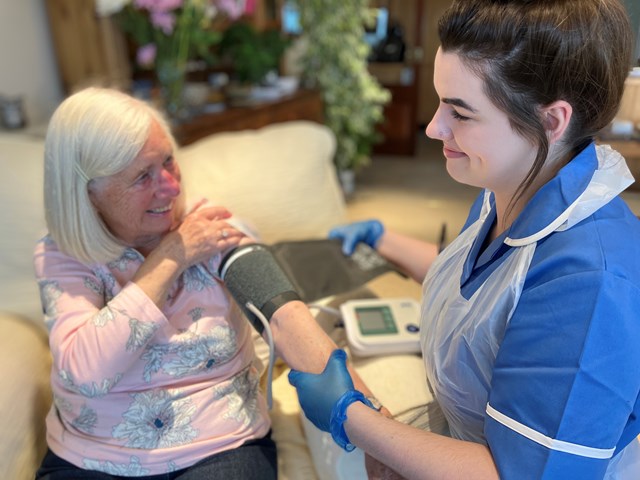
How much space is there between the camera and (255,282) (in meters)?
0.99

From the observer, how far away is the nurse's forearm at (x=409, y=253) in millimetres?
1148

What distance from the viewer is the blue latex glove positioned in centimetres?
80

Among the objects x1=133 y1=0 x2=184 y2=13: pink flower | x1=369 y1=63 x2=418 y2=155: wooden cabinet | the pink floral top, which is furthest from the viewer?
x1=369 y1=63 x2=418 y2=155: wooden cabinet

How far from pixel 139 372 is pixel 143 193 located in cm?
33

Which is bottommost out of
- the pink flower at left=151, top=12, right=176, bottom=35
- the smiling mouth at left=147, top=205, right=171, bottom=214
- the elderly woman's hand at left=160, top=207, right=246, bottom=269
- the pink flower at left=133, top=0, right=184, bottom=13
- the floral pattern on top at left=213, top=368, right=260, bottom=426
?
the floral pattern on top at left=213, top=368, right=260, bottom=426

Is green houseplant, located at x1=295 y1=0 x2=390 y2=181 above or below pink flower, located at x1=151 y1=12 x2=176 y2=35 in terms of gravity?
below

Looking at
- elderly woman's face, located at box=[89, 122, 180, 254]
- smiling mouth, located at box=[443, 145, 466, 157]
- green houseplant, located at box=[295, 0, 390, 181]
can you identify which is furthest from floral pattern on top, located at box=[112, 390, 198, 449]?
green houseplant, located at box=[295, 0, 390, 181]

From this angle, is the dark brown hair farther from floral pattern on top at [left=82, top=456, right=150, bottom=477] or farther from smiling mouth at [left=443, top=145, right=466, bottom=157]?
floral pattern on top at [left=82, top=456, right=150, bottom=477]

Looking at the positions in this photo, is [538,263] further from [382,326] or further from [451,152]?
[382,326]

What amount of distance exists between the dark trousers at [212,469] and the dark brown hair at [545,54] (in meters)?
0.73

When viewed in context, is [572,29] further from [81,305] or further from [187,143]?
[187,143]

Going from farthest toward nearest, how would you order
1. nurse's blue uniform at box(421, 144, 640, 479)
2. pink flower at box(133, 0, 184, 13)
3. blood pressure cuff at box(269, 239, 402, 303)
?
pink flower at box(133, 0, 184, 13) < blood pressure cuff at box(269, 239, 402, 303) < nurse's blue uniform at box(421, 144, 640, 479)

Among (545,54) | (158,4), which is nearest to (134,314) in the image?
(545,54)

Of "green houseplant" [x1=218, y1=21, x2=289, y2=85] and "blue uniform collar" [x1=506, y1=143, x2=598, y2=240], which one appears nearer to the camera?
"blue uniform collar" [x1=506, y1=143, x2=598, y2=240]
